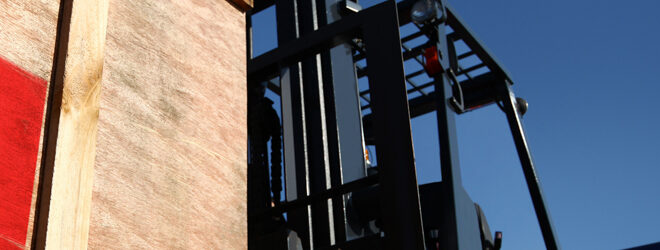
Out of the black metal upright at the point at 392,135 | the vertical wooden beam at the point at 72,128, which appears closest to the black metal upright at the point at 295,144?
the black metal upright at the point at 392,135

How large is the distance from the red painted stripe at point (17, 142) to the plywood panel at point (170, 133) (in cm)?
11

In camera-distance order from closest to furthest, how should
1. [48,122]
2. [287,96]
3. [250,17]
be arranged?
[48,122] < [287,96] < [250,17]

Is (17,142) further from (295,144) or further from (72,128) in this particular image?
(295,144)

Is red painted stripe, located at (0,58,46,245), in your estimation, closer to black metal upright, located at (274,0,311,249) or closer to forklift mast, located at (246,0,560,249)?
forklift mast, located at (246,0,560,249)

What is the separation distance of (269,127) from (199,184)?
2.63m

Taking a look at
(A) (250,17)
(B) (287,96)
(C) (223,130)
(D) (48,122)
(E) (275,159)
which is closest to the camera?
(D) (48,122)

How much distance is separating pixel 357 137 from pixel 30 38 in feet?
8.83

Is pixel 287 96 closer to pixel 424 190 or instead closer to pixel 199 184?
pixel 424 190

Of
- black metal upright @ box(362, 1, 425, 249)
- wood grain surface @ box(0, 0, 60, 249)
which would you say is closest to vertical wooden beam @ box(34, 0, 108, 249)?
wood grain surface @ box(0, 0, 60, 249)

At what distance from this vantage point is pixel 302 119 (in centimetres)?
387

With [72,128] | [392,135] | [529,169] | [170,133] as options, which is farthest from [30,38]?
[529,169]

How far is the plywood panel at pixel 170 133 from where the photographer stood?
49.2 inches

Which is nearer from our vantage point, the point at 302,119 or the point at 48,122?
the point at 48,122

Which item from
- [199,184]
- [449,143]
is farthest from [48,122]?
[449,143]
